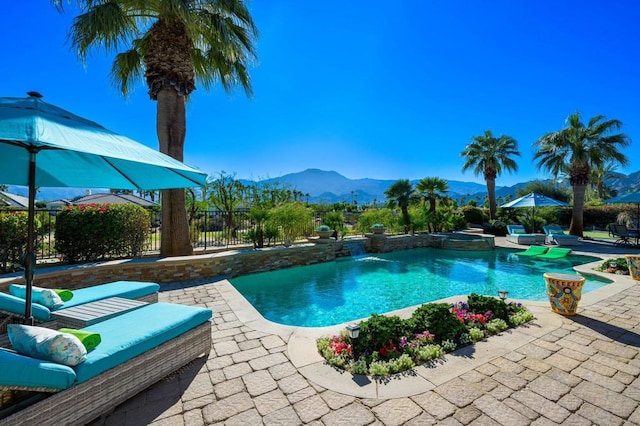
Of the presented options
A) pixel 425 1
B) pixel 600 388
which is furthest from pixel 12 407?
pixel 425 1

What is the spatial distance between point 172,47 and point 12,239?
221 inches

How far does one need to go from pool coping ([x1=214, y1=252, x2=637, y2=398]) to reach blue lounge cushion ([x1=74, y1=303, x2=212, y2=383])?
1.13m

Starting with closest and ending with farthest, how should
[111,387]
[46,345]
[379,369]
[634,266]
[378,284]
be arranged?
[46,345] < [111,387] < [379,369] < [634,266] < [378,284]

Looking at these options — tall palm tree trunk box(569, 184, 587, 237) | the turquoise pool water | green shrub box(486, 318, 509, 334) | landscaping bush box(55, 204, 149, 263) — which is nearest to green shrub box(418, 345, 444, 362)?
green shrub box(486, 318, 509, 334)

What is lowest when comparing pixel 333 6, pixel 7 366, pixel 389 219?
pixel 7 366

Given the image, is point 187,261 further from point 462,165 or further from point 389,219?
point 462,165

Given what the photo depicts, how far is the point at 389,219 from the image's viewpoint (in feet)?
45.0

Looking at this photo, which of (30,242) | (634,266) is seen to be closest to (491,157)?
(634,266)

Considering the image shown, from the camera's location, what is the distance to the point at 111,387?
2023mm

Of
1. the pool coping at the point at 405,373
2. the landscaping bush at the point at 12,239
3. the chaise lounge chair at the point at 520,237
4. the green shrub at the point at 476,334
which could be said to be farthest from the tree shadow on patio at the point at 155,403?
the chaise lounge chair at the point at 520,237

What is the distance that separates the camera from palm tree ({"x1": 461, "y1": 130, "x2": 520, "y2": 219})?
68.0 ft

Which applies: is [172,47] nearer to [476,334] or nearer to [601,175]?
[476,334]

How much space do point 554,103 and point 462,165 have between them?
6.71m

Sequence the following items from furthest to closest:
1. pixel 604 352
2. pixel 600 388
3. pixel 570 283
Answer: pixel 570 283 → pixel 604 352 → pixel 600 388
